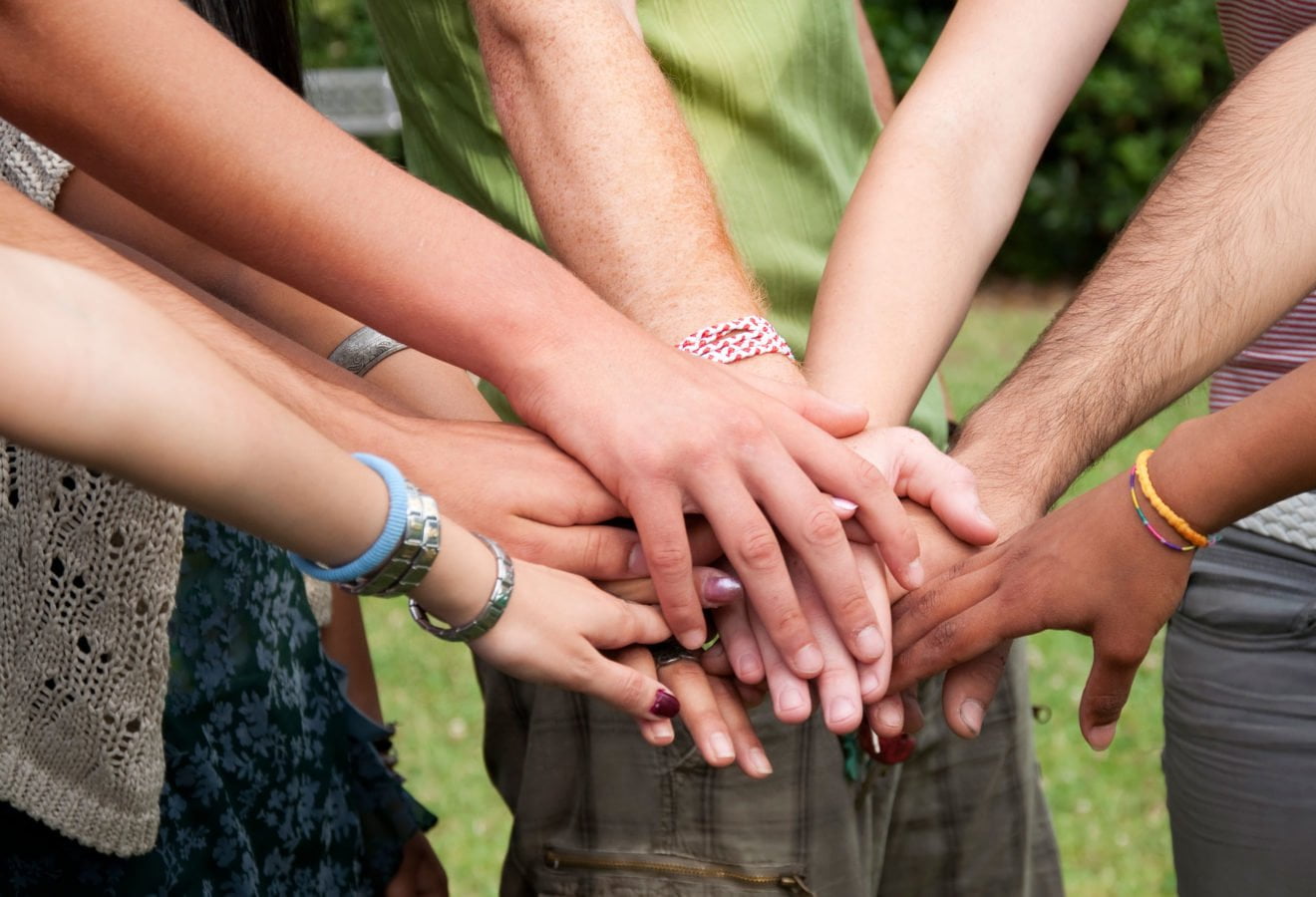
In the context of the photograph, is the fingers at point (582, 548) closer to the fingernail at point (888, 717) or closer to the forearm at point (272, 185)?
the forearm at point (272, 185)

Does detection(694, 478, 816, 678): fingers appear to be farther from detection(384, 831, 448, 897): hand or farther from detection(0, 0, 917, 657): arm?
detection(384, 831, 448, 897): hand

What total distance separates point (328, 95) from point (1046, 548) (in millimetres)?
9711

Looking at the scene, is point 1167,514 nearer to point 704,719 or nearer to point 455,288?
point 704,719

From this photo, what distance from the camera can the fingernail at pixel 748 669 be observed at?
2.05m

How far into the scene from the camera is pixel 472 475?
193 cm

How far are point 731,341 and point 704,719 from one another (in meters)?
0.50

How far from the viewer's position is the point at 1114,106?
9281 millimetres

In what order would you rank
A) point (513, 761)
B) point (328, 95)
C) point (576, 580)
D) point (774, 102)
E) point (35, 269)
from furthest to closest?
1. point (328, 95)
2. point (513, 761)
3. point (774, 102)
4. point (576, 580)
5. point (35, 269)

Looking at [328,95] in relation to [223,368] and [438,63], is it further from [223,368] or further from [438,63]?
[223,368]

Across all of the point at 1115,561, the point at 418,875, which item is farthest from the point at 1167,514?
the point at 418,875

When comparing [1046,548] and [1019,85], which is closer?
[1046,548]

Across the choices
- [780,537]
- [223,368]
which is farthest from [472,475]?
[223,368]

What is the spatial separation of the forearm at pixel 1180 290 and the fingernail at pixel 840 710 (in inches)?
17.3

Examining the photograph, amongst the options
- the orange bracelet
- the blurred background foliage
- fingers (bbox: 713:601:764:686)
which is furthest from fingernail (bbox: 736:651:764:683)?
the blurred background foliage
